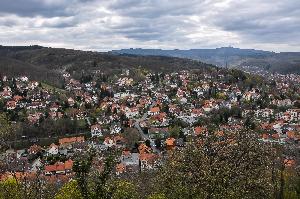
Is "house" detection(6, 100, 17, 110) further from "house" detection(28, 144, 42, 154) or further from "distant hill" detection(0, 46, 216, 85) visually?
"distant hill" detection(0, 46, 216, 85)

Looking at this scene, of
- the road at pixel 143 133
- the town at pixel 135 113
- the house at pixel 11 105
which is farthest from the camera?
the house at pixel 11 105

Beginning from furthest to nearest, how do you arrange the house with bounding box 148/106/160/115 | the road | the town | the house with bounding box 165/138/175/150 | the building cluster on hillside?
the house with bounding box 148/106/160/115 < the road < the building cluster on hillside < the house with bounding box 165/138/175/150 < the town

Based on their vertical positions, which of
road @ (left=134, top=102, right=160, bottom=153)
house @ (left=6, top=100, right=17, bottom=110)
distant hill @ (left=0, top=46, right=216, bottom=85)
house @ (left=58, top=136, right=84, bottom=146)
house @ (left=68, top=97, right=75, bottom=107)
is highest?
distant hill @ (left=0, top=46, right=216, bottom=85)

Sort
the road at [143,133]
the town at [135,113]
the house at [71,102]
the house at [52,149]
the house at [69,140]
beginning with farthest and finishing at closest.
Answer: the house at [71,102] < the house at [69,140] < the road at [143,133] < the house at [52,149] < the town at [135,113]

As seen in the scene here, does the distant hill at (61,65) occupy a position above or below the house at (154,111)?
above

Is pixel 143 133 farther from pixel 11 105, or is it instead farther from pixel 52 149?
pixel 11 105

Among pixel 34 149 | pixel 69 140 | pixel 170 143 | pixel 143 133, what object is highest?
pixel 170 143

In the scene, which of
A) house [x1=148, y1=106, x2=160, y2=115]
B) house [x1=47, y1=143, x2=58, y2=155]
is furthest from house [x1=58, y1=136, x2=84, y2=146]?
house [x1=148, y1=106, x2=160, y2=115]

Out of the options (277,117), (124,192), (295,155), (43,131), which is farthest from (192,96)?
(124,192)

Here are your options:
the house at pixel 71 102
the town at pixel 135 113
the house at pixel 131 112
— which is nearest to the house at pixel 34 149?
the town at pixel 135 113

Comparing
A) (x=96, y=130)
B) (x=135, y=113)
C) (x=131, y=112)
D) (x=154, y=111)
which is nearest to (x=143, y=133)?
(x=96, y=130)

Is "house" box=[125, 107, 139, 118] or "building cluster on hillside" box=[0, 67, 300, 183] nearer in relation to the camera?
"building cluster on hillside" box=[0, 67, 300, 183]

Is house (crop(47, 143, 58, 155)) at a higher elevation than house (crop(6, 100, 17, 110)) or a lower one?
lower

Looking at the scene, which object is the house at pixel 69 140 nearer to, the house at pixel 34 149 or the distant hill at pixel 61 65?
the house at pixel 34 149
